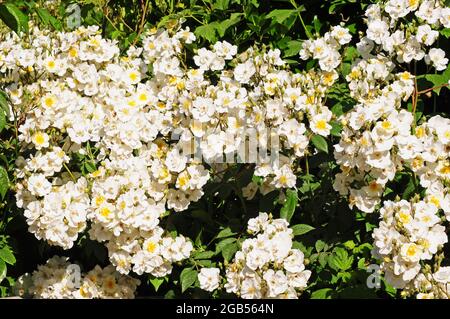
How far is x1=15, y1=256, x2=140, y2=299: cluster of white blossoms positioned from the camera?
305 centimetres

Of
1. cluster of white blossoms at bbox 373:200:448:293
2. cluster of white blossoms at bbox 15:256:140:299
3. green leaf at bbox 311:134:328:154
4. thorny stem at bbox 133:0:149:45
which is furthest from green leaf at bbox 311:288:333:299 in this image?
thorny stem at bbox 133:0:149:45

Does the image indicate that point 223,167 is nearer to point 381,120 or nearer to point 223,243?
point 223,243

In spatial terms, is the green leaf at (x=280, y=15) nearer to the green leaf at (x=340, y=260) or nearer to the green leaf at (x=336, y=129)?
the green leaf at (x=336, y=129)

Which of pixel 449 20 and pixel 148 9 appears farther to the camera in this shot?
pixel 148 9

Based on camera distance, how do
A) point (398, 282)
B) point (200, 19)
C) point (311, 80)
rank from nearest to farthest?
1. point (398, 282)
2. point (311, 80)
3. point (200, 19)

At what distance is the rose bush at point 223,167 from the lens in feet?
8.65

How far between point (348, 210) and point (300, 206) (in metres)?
0.20

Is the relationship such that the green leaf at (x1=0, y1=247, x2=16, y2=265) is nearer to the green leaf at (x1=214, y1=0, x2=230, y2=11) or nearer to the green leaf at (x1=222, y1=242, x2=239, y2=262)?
the green leaf at (x1=222, y1=242, x2=239, y2=262)

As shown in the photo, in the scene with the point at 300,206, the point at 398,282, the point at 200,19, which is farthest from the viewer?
the point at 200,19

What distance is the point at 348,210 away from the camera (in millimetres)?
3047

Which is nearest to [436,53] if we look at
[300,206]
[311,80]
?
[311,80]

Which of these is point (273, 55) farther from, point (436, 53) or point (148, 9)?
point (148, 9)

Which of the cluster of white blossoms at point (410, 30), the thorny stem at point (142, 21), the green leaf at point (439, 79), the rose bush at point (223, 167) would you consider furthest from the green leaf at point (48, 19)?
the green leaf at point (439, 79)
